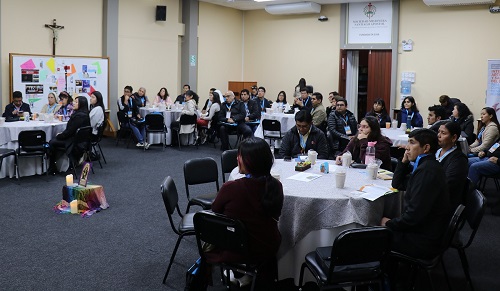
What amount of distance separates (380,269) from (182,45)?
Result: 36.8 ft

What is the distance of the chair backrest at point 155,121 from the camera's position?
9.55 m

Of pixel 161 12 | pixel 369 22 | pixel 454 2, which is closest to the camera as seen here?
pixel 454 2

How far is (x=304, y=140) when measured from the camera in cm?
543

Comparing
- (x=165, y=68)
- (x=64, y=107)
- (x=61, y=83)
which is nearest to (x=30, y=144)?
(x=64, y=107)

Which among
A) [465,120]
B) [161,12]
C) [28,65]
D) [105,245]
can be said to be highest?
[161,12]

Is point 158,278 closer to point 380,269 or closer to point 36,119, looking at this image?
point 380,269

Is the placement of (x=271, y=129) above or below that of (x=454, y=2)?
below

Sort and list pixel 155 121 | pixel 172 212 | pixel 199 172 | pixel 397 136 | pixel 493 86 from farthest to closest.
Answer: pixel 493 86, pixel 155 121, pixel 397 136, pixel 199 172, pixel 172 212

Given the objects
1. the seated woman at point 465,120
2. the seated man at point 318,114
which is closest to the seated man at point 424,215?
the seated woman at point 465,120

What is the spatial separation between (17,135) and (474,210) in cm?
617

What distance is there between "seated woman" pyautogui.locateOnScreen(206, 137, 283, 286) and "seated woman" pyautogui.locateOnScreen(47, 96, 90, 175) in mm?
4973

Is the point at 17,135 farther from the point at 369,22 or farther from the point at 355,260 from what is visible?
the point at 369,22

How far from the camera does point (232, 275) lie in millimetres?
3588

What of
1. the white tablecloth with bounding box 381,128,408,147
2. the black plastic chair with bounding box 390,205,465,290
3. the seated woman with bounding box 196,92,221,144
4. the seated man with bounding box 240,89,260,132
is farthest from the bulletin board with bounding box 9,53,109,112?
the black plastic chair with bounding box 390,205,465,290
